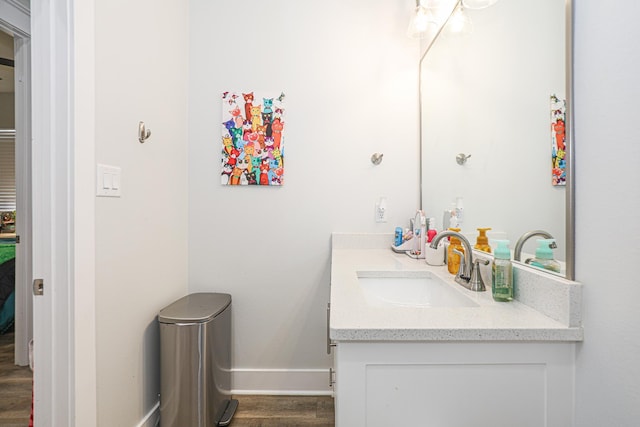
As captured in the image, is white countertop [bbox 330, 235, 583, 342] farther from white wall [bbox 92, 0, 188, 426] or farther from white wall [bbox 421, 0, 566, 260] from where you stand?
white wall [bbox 92, 0, 188, 426]

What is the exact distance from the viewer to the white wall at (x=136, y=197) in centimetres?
119

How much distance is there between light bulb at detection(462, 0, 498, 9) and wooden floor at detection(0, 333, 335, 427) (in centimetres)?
197

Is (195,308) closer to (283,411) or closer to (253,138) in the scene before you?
(283,411)

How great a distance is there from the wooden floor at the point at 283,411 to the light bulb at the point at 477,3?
77.8 inches

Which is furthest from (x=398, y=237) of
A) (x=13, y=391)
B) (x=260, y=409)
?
(x=13, y=391)

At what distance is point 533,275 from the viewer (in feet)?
2.83

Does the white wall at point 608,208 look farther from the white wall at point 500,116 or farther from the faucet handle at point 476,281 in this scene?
the faucet handle at point 476,281

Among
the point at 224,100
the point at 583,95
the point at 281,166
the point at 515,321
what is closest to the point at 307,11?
the point at 224,100

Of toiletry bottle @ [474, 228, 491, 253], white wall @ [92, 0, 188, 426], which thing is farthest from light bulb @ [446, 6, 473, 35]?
white wall @ [92, 0, 188, 426]

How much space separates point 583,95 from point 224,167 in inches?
A: 64.3

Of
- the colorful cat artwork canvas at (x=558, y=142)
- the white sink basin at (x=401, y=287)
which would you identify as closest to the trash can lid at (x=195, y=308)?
Answer: the white sink basin at (x=401, y=287)

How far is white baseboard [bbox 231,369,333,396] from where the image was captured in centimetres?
188

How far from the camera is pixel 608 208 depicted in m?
0.66

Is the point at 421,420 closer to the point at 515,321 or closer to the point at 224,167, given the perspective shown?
the point at 515,321
